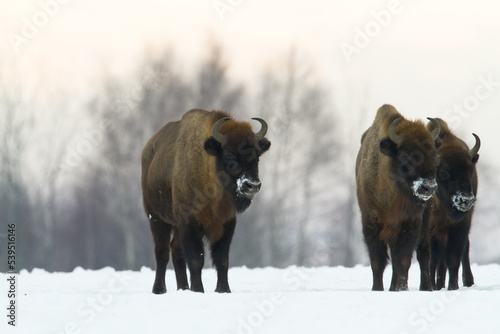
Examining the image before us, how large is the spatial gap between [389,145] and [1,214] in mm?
31610

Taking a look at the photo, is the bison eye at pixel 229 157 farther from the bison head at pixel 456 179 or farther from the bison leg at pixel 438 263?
the bison leg at pixel 438 263

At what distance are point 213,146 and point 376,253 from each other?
269 cm

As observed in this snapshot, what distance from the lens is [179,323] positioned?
30.5ft

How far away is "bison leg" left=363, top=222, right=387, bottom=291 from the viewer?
1281 cm

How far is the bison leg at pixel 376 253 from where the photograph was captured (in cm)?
1281

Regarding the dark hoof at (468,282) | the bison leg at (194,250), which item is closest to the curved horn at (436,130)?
the dark hoof at (468,282)

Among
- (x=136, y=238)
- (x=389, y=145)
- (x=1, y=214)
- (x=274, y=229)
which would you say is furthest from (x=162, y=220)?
(x=1, y=214)

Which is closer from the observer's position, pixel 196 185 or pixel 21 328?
pixel 21 328

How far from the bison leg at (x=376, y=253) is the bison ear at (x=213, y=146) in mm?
2322

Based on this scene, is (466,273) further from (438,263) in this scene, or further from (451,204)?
(451,204)

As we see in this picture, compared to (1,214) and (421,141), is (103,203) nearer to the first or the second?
(1,214)

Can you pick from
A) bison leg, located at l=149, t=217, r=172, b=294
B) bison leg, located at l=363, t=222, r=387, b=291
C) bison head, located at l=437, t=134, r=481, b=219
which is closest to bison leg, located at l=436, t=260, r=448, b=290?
bison head, located at l=437, t=134, r=481, b=219

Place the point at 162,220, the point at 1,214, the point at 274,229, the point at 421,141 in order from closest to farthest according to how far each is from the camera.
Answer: the point at 421,141
the point at 162,220
the point at 274,229
the point at 1,214

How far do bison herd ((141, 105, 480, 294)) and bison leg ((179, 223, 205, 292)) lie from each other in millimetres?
13
